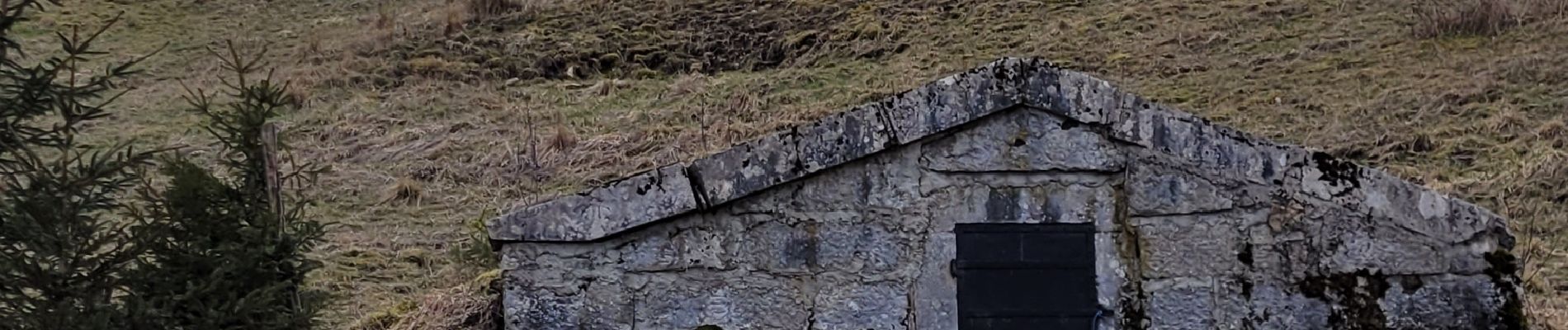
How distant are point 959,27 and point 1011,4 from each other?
0.89m

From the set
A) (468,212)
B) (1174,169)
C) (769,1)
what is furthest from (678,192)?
(769,1)

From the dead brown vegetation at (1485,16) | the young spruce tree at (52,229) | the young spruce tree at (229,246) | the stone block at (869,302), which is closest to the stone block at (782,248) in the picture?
the stone block at (869,302)

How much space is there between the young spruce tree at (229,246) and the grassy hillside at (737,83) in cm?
178

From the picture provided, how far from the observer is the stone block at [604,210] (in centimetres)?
437

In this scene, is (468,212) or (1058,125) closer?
(1058,125)

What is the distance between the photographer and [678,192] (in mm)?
4371

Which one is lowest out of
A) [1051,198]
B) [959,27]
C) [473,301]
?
[473,301]

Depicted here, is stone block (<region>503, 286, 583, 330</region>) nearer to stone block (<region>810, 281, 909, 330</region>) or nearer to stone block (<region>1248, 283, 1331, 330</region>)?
stone block (<region>810, 281, 909, 330</region>)

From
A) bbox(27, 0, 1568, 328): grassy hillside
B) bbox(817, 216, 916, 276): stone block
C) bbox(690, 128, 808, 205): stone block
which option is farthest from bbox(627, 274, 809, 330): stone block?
bbox(27, 0, 1568, 328): grassy hillside

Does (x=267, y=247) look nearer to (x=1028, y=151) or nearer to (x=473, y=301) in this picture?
(x=473, y=301)

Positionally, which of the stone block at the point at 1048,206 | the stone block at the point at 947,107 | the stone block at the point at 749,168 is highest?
the stone block at the point at 947,107

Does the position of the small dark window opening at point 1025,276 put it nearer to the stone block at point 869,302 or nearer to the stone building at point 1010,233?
the stone building at point 1010,233

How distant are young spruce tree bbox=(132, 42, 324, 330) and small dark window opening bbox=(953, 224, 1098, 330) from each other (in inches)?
89.8

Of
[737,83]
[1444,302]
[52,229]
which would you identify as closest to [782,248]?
[1444,302]
